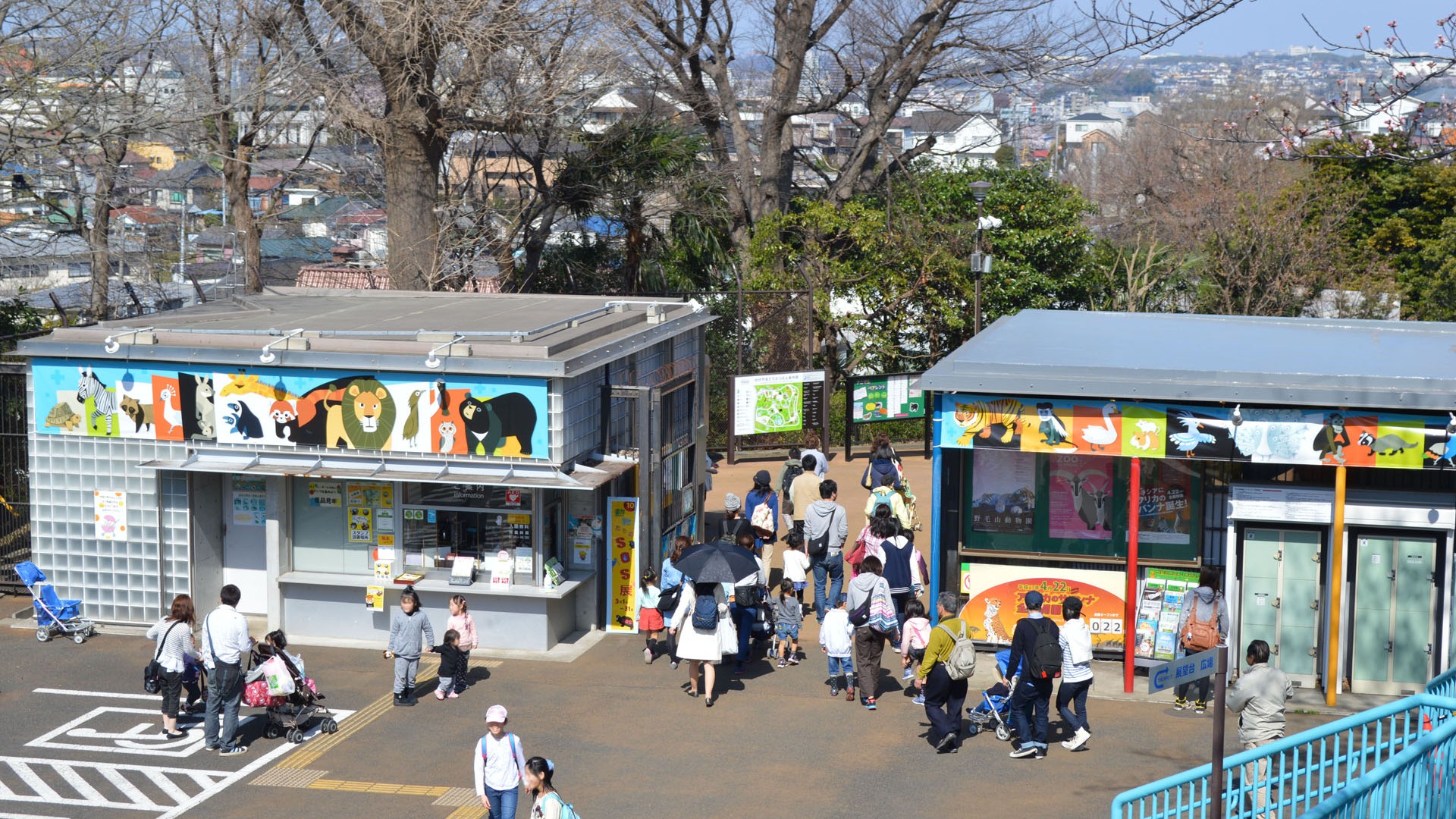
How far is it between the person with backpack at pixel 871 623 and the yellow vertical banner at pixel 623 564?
2.96 m

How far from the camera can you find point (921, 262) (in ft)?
88.2

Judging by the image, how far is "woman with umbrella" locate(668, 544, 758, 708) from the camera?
42.5 ft

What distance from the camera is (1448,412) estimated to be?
1249 cm

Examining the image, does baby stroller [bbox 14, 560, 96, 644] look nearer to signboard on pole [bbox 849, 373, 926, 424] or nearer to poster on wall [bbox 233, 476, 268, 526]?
poster on wall [bbox 233, 476, 268, 526]

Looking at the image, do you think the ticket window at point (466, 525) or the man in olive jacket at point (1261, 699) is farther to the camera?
the ticket window at point (466, 525)

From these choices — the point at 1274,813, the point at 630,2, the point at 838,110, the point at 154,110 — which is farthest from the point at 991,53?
the point at 1274,813

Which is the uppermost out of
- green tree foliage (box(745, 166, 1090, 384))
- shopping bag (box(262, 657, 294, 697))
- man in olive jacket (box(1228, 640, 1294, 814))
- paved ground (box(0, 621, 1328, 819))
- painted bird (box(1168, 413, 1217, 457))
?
green tree foliage (box(745, 166, 1090, 384))

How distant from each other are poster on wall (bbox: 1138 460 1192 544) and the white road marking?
9.52 m

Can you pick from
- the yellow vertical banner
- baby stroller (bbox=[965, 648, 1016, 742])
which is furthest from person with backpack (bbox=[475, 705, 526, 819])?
the yellow vertical banner

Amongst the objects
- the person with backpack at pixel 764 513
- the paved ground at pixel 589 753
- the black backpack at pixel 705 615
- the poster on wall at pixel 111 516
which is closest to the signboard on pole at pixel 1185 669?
the paved ground at pixel 589 753

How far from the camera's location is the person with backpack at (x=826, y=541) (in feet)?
50.7

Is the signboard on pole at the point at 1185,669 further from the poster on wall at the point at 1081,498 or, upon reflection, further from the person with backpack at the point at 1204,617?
the poster on wall at the point at 1081,498

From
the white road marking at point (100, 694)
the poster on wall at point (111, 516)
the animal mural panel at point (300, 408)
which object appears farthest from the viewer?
the poster on wall at point (111, 516)

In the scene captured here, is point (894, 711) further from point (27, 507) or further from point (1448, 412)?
point (27, 507)
